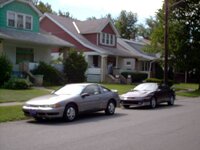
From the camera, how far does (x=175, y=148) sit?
9.58 m

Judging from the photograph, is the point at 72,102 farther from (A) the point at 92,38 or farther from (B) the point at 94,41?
(A) the point at 92,38

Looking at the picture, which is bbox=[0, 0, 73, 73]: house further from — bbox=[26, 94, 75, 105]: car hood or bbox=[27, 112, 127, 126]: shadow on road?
bbox=[26, 94, 75, 105]: car hood

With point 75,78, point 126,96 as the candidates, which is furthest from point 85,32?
point 126,96

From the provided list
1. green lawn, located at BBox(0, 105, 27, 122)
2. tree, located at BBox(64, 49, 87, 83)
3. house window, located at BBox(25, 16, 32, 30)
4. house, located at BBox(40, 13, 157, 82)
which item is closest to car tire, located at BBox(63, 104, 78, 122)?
green lawn, located at BBox(0, 105, 27, 122)

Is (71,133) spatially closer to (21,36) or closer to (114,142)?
(114,142)

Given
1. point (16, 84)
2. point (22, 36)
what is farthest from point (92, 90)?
point (22, 36)

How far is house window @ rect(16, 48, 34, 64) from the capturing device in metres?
34.6

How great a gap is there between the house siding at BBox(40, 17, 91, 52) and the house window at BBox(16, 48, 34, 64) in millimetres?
8871

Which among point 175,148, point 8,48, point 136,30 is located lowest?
point 175,148

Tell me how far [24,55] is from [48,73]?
3912mm

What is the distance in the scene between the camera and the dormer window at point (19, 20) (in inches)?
1328

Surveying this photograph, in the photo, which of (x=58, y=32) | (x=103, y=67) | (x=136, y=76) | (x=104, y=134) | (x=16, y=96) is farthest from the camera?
(x=136, y=76)

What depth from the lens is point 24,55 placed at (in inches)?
1389

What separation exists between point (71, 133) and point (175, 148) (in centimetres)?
331
